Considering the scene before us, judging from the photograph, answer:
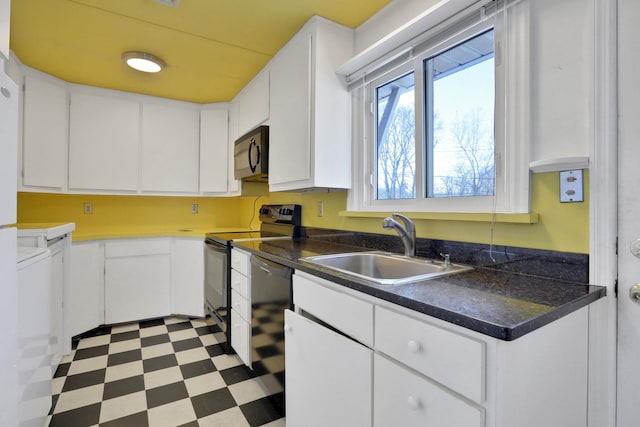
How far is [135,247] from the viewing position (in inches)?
108

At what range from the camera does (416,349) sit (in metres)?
0.80

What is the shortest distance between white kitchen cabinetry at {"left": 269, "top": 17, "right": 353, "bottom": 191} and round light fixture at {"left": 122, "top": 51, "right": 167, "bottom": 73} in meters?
0.97

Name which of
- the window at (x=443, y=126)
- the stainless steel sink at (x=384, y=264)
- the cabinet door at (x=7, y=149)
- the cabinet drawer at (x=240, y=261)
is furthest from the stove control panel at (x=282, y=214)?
the cabinet door at (x=7, y=149)

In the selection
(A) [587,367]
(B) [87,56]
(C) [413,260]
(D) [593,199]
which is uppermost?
(B) [87,56]

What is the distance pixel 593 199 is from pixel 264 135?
78.7 inches

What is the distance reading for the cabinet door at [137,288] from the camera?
2646 millimetres

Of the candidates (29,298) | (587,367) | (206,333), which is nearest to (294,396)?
(587,367)

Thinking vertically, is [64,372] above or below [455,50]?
below

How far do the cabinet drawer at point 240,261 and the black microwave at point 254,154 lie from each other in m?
0.68

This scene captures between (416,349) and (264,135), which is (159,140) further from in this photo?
(416,349)

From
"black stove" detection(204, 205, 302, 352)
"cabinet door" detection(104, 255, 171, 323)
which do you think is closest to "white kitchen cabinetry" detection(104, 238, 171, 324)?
"cabinet door" detection(104, 255, 171, 323)

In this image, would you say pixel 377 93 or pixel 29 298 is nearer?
pixel 29 298

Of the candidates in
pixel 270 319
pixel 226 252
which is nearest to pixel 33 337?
pixel 270 319

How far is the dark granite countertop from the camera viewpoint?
0.68 meters
